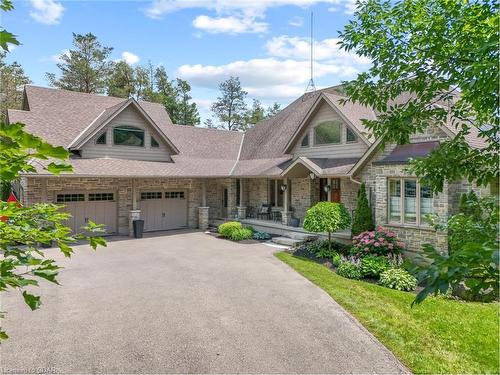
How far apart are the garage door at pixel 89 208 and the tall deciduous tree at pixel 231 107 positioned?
1342 inches

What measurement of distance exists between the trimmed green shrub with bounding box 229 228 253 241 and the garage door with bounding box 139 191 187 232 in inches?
190

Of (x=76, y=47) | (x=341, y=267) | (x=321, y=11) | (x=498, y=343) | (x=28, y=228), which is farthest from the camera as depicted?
(x=76, y=47)

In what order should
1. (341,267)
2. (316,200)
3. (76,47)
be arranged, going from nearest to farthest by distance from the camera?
(341,267) < (316,200) < (76,47)

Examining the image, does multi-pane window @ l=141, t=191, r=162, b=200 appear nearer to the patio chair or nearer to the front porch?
the front porch

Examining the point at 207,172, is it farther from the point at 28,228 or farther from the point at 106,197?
the point at 28,228

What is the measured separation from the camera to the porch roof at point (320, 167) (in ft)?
51.5

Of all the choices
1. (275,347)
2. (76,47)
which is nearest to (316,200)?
(275,347)

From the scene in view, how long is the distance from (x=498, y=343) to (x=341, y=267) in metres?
5.41

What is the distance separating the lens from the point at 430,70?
411cm

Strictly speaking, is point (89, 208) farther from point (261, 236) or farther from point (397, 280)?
point (397, 280)

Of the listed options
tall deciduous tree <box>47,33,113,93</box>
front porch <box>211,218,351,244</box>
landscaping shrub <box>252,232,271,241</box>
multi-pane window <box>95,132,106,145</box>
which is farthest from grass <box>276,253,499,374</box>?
tall deciduous tree <box>47,33,113,93</box>

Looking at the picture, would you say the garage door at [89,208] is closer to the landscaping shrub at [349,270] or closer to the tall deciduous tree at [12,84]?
the landscaping shrub at [349,270]

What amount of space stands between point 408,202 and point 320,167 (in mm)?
4795

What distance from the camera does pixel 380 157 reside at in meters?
14.0
